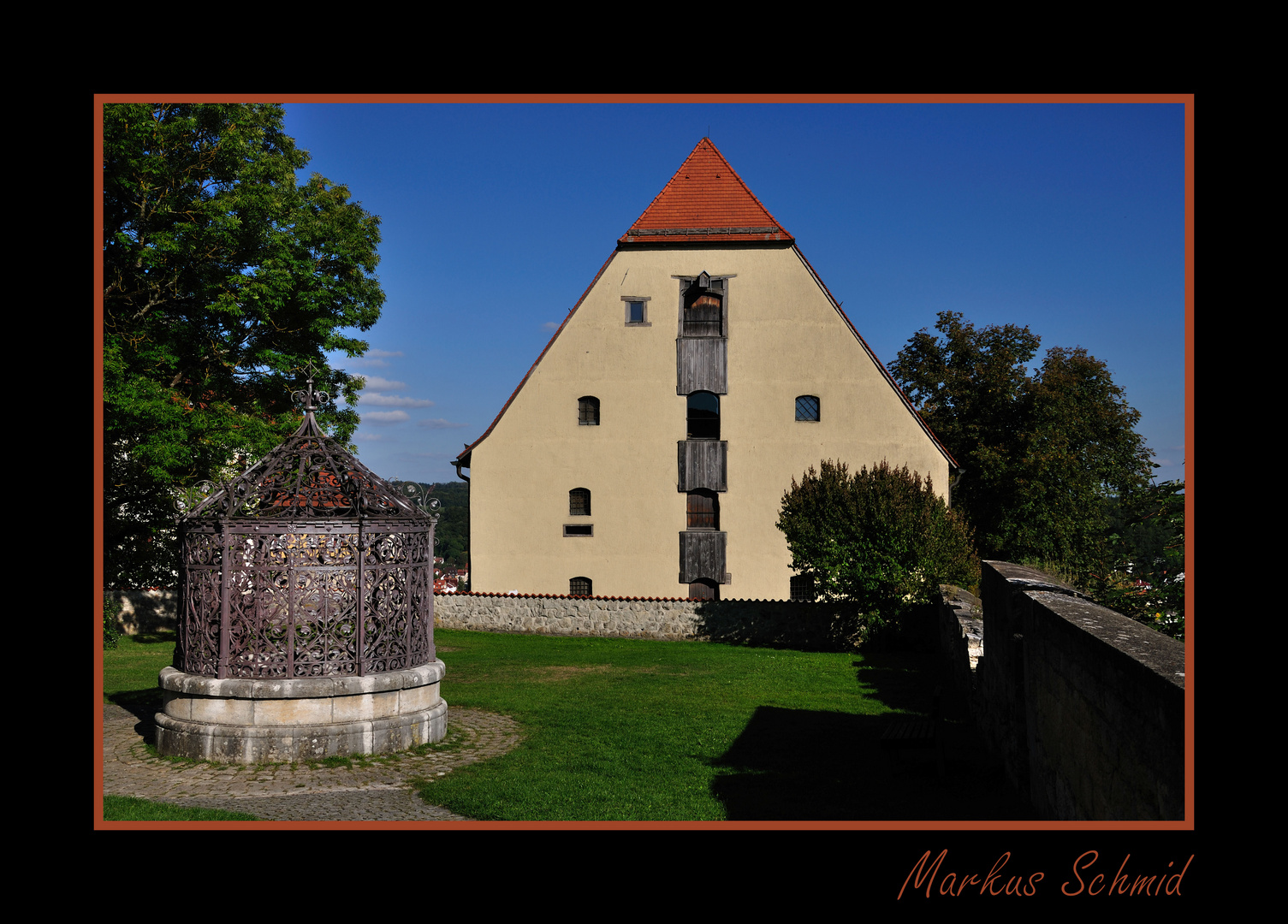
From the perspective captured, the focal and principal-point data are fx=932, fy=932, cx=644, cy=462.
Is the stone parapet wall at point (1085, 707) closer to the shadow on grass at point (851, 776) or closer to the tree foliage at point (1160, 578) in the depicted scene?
the shadow on grass at point (851, 776)

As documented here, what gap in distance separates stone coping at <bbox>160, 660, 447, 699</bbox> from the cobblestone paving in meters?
0.72

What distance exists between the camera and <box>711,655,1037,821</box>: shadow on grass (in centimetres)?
802

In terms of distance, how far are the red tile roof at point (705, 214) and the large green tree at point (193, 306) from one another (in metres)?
9.89

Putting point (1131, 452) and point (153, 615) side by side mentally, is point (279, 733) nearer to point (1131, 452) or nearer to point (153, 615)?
point (153, 615)

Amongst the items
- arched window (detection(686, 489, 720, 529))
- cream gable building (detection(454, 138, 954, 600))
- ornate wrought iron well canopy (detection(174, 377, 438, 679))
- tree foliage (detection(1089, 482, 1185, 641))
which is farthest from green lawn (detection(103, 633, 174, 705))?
arched window (detection(686, 489, 720, 529))

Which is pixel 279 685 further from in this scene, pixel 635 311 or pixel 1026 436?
pixel 1026 436

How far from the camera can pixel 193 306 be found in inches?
767

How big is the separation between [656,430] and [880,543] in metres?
8.59

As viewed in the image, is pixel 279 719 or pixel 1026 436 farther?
pixel 1026 436

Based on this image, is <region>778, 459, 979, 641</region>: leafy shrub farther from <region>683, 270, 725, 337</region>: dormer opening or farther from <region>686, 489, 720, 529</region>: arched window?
<region>683, 270, 725, 337</region>: dormer opening

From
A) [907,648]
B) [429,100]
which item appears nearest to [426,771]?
[429,100]

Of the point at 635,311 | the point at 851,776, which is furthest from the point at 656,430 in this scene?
the point at 851,776

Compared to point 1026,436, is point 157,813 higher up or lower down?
lower down

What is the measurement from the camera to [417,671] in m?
10.8
